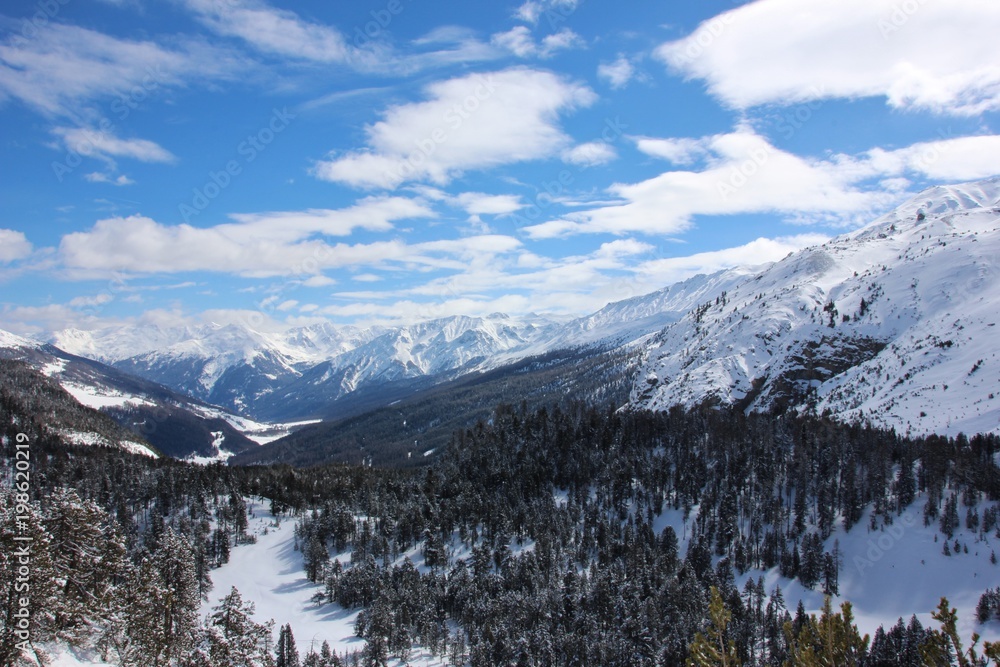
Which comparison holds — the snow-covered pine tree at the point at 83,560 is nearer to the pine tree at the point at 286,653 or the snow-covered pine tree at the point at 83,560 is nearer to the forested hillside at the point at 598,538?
the forested hillside at the point at 598,538

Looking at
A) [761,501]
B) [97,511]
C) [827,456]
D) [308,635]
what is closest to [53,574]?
[97,511]

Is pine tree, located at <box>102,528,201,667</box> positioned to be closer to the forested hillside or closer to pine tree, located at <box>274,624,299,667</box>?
the forested hillside

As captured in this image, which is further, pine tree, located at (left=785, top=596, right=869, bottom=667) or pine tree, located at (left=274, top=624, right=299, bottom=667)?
pine tree, located at (left=274, top=624, right=299, bottom=667)

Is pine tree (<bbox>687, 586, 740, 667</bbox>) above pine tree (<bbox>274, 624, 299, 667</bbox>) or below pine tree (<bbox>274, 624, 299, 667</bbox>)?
above

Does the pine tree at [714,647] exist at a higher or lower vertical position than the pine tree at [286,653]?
→ higher

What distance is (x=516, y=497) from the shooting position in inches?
7205

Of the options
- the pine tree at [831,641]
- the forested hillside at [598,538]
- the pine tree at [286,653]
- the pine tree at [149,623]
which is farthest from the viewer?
the forested hillside at [598,538]

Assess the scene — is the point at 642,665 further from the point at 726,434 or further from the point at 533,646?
the point at 726,434

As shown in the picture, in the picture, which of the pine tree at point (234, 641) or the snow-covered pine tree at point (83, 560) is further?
the pine tree at point (234, 641)

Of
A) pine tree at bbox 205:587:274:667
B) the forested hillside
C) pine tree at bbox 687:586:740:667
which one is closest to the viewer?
pine tree at bbox 687:586:740:667

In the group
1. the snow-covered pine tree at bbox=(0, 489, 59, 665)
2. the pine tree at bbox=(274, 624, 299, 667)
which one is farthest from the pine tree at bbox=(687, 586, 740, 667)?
the pine tree at bbox=(274, 624, 299, 667)

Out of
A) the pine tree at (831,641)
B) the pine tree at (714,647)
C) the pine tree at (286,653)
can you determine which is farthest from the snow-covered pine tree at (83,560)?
the pine tree at (831,641)

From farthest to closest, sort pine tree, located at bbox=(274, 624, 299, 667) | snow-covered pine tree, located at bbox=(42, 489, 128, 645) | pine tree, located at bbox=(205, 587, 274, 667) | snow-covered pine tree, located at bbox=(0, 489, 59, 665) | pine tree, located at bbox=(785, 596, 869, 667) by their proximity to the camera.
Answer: pine tree, located at bbox=(274, 624, 299, 667) → pine tree, located at bbox=(205, 587, 274, 667) → snow-covered pine tree, located at bbox=(42, 489, 128, 645) → snow-covered pine tree, located at bbox=(0, 489, 59, 665) → pine tree, located at bbox=(785, 596, 869, 667)

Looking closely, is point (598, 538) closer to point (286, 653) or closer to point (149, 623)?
point (286, 653)
